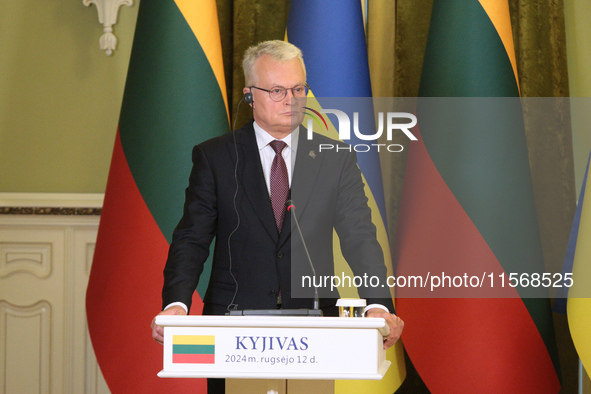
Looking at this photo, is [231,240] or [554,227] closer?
[231,240]

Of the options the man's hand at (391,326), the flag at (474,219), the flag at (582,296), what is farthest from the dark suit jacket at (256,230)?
the flag at (582,296)

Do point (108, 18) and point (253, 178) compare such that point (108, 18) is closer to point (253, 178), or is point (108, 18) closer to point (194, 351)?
point (253, 178)

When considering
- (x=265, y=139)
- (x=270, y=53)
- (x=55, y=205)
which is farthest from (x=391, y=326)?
(x=55, y=205)

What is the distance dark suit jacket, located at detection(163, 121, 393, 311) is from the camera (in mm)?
1621

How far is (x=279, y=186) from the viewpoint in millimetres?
1695

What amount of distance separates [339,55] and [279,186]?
0.93 meters

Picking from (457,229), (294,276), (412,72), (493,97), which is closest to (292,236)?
(294,276)

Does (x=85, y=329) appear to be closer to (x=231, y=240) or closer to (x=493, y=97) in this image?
(x=231, y=240)

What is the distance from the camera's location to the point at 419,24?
2.72 metres

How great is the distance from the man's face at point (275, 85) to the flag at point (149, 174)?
0.71 m

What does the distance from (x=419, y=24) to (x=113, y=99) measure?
1425 millimetres

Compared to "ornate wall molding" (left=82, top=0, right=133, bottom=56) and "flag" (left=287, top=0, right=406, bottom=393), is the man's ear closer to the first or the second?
"flag" (left=287, top=0, right=406, bottom=393)

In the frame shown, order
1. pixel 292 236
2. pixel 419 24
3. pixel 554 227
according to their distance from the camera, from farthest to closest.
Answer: pixel 419 24, pixel 554 227, pixel 292 236

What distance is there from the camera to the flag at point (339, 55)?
2385 mm
